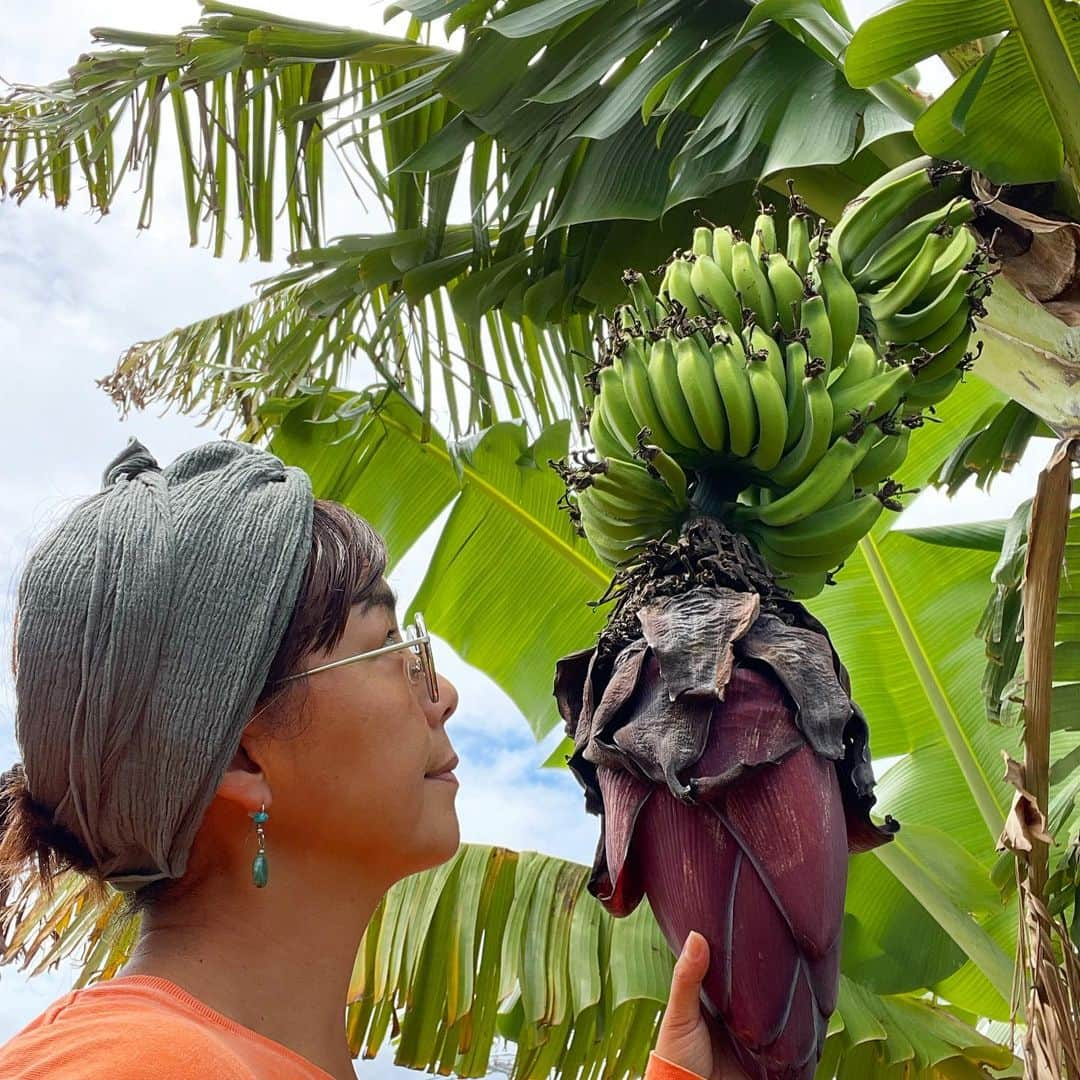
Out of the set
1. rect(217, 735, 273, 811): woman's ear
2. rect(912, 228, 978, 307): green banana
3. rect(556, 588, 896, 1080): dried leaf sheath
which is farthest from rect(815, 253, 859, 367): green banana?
rect(217, 735, 273, 811): woman's ear

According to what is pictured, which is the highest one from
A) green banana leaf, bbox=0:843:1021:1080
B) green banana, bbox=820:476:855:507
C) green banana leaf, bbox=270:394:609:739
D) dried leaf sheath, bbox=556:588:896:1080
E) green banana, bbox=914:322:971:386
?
green banana, bbox=914:322:971:386

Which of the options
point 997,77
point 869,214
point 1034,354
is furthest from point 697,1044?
point 997,77

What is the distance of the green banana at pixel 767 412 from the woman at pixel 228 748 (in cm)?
35

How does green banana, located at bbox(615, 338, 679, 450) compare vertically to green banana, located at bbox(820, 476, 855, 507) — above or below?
above

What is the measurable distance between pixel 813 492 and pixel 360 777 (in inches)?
16.3

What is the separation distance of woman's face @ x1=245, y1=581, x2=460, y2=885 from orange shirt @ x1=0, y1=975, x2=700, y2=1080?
0.48ft

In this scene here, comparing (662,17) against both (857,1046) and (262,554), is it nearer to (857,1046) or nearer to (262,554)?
(262,554)

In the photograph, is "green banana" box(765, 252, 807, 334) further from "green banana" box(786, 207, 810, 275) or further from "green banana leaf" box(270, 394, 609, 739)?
"green banana leaf" box(270, 394, 609, 739)

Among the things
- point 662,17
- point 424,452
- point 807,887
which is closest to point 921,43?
point 662,17

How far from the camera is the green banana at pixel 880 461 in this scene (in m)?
0.93

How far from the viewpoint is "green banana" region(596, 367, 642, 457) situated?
36.0 inches

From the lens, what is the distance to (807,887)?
23.5 inches

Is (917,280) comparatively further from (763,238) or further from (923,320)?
(763,238)

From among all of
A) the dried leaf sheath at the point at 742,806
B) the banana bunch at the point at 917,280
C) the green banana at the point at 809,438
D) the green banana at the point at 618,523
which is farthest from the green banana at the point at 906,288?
the dried leaf sheath at the point at 742,806
